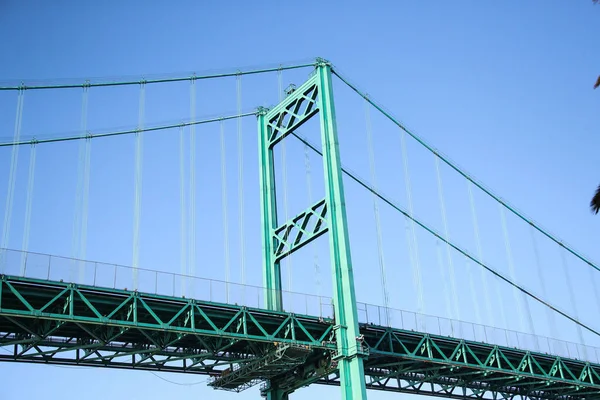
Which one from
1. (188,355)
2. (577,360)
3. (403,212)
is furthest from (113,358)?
(577,360)

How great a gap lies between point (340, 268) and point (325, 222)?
367cm

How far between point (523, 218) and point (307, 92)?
3555 cm

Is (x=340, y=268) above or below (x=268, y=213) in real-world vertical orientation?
below

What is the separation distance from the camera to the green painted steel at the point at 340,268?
5247cm

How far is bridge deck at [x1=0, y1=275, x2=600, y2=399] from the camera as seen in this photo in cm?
4662

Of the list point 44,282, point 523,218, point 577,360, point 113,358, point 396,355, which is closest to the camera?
point 44,282

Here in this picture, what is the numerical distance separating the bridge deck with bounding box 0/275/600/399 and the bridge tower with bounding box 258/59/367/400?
109 cm

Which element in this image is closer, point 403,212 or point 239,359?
point 239,359

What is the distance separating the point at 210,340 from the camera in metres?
52.5

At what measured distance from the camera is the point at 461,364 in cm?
6312

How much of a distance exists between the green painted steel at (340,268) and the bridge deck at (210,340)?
0.97m

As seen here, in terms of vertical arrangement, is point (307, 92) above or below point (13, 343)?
above

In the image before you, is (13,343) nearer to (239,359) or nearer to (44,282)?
(44,282)

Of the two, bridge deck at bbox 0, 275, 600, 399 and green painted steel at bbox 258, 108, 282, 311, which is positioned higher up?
green painted steel at bbox 258, 108, 282, 311
